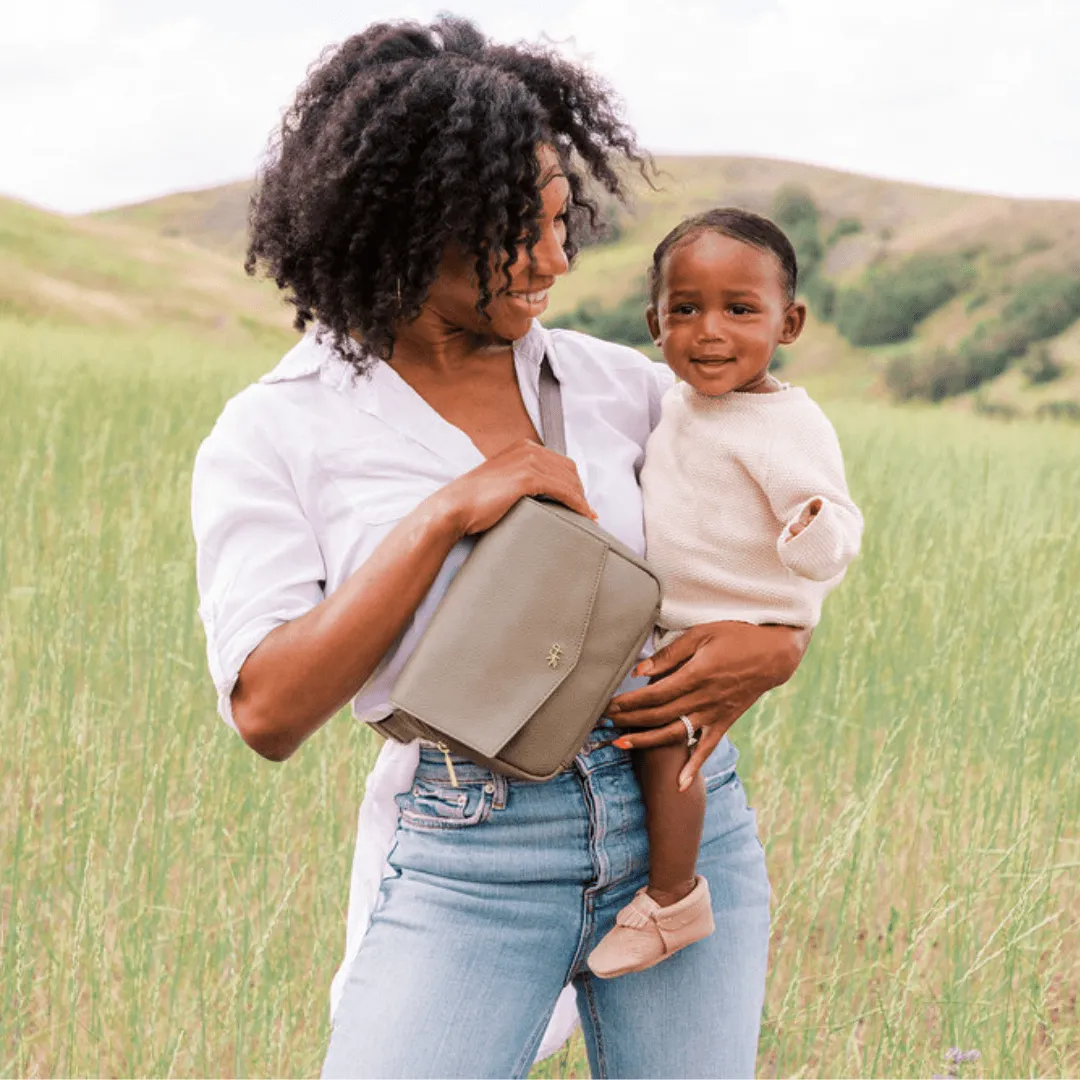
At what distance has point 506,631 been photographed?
1.39 metres

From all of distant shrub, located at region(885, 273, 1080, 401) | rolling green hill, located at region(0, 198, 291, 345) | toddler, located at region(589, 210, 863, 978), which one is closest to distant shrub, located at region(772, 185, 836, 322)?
distant shrub, located at region(885, 273, 1080, 401)

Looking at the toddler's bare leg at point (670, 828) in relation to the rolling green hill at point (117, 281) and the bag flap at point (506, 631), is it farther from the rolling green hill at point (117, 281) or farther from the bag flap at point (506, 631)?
the rolling green hill at point (117, 281)

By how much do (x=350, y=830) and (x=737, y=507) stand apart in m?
1.36

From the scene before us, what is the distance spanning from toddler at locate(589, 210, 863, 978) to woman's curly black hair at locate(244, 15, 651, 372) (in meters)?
0.26

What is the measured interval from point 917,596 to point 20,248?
28.8 metres

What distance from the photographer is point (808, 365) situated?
35.6m

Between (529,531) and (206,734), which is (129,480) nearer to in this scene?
(206,734)

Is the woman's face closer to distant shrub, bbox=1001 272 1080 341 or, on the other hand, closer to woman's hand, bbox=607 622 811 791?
woman's hand, bbox=607 622 811 791

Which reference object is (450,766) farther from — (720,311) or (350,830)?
(350,830)

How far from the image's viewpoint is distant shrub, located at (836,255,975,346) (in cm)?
3634

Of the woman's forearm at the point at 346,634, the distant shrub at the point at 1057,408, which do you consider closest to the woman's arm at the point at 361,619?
the woman's forearm at the point at 346,634

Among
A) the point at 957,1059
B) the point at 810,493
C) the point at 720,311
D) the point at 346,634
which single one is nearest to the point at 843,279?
the point at 957,1059

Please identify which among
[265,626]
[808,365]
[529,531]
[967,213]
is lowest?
[808,365]

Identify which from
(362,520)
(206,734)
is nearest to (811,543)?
(362,520)
